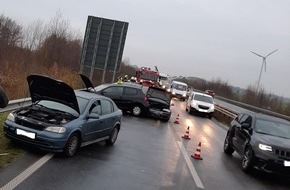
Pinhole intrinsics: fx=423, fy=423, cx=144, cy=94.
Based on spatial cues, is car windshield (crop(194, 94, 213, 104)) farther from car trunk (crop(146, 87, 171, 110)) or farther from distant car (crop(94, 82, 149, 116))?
distant car (crop(94, 82, 149, 116))

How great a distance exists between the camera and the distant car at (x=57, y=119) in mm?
9320

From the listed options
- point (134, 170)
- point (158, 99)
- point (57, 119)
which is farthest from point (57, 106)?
point (158, 99)

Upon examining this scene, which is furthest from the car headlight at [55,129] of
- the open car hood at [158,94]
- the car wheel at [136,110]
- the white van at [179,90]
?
the white van at [179,90]

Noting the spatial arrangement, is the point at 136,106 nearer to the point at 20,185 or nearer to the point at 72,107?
the point at 72,107

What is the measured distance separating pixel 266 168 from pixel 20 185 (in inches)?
259

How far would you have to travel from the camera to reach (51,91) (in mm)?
10227

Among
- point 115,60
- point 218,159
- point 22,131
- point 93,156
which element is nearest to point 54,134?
point 22,131

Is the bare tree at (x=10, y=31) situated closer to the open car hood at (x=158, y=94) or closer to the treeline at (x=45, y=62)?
the treeline at (x=45, y=62)

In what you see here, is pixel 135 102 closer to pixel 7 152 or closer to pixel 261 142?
pixel 261 142

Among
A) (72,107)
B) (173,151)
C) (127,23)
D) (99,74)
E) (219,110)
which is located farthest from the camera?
(99,74)

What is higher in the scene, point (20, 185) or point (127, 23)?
point (127, 23)

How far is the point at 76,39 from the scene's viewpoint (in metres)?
52.8

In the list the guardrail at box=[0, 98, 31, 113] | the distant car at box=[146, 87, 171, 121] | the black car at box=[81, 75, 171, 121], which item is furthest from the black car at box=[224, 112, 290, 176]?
the black car at box=[81, 75, 171, 121]

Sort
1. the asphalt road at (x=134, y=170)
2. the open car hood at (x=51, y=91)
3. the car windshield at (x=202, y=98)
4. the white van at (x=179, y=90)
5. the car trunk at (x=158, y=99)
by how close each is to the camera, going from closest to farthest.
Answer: the asphalt road at (x=134, y=170)
the open car hood at (x=51, y=91)
the car trunk at (x=158, y=99)
the car windshield at (x=202, y=98)
the white van at (x=179, y=90)
